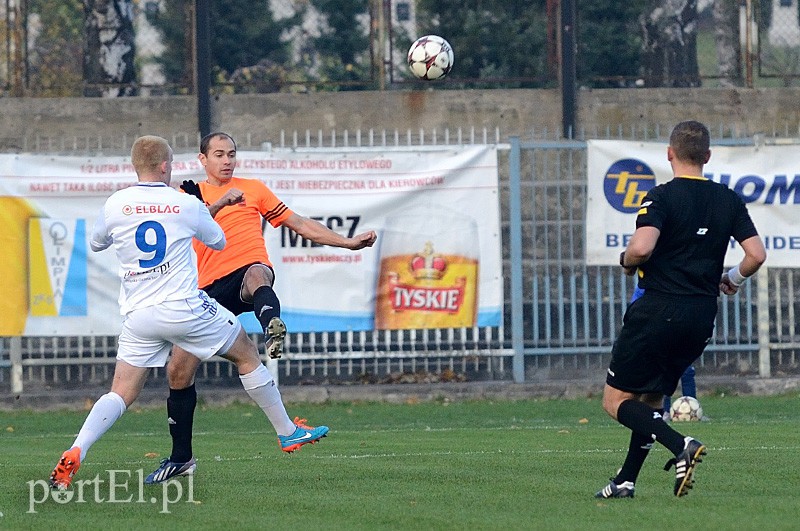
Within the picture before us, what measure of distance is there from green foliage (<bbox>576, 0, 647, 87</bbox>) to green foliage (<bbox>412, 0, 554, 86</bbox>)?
71 cm

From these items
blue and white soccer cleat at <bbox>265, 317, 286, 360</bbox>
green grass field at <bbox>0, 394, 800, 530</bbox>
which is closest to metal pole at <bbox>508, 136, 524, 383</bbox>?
green grass field at <bbox>0, 394, 800, 530</bbox>

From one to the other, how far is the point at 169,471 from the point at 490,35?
1365 cm

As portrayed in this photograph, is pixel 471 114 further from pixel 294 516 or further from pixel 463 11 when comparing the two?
pixel 294 516

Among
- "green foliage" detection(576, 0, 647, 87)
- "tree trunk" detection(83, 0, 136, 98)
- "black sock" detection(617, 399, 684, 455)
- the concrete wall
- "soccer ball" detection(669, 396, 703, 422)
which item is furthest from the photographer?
"green foliage" detection(576, 0, 647, 87)

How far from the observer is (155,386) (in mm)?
14328

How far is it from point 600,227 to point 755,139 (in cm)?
174

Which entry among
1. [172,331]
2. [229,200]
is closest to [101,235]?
[172,331]

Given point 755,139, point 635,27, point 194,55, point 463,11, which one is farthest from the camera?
point 463,11

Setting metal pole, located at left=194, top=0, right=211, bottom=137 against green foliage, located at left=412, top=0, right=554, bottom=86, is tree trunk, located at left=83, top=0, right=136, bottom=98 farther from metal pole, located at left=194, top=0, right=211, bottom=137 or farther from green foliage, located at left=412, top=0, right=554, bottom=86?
green foliage, located at left=412, top=0, right=554, bottom=86

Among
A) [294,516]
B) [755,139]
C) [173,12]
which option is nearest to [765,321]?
[755,139]

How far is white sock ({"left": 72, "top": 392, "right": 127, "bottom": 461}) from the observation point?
→ 7090mm

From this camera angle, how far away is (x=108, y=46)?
57.0 feet

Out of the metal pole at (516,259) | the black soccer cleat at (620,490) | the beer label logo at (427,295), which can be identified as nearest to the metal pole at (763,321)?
the metal pole at (516,259)

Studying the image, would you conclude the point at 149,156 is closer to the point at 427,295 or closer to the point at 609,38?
the point at 427,295
